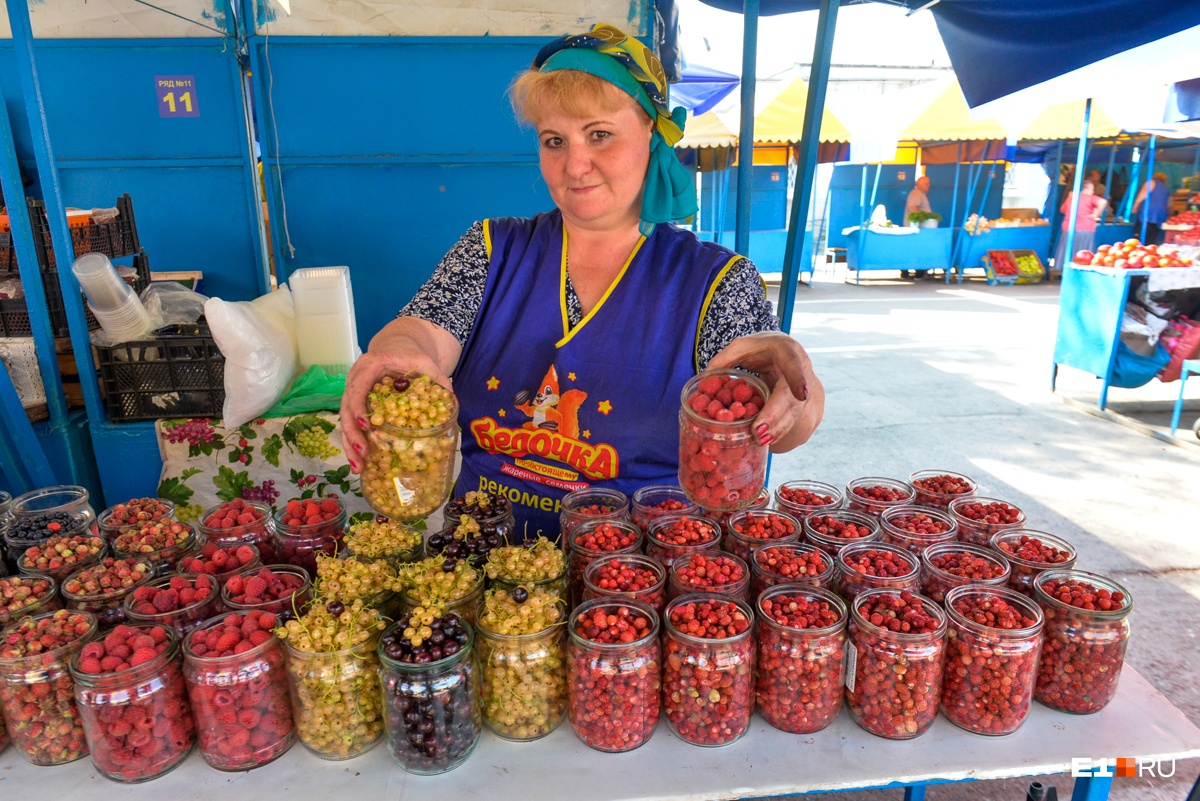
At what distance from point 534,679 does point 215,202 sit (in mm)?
3640

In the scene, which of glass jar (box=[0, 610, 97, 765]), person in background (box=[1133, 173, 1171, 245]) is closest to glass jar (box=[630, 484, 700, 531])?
glass jar (box=[0, 610, 97, 765])

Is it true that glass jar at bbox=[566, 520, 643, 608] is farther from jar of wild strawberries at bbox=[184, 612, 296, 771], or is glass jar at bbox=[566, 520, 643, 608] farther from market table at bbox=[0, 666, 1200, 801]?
jar of wild strawberries at bbox=[184, 612, 296, 771]

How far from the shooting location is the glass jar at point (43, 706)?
47.5 inches

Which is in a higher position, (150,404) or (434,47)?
(434,47)

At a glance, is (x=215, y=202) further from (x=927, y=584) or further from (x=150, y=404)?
(x=927, y=584)

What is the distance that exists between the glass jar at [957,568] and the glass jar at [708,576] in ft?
1.25

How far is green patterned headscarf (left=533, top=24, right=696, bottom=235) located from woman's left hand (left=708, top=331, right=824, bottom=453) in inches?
20.0

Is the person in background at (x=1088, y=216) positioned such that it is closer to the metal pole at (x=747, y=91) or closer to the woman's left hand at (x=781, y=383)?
the metal pole at (x=747, y=91)

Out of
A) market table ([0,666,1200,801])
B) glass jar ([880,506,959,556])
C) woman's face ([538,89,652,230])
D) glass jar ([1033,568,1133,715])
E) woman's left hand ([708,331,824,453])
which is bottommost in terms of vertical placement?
Answer: market table ([0,666,1200,801])

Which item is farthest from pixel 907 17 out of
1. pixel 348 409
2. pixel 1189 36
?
pixel 348 409

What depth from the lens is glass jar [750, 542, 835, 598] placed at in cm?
145

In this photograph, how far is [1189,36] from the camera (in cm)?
300

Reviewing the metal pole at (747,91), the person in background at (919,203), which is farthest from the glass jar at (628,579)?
the person in background at (919,203)

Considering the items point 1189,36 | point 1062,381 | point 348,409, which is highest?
point 1189,36
